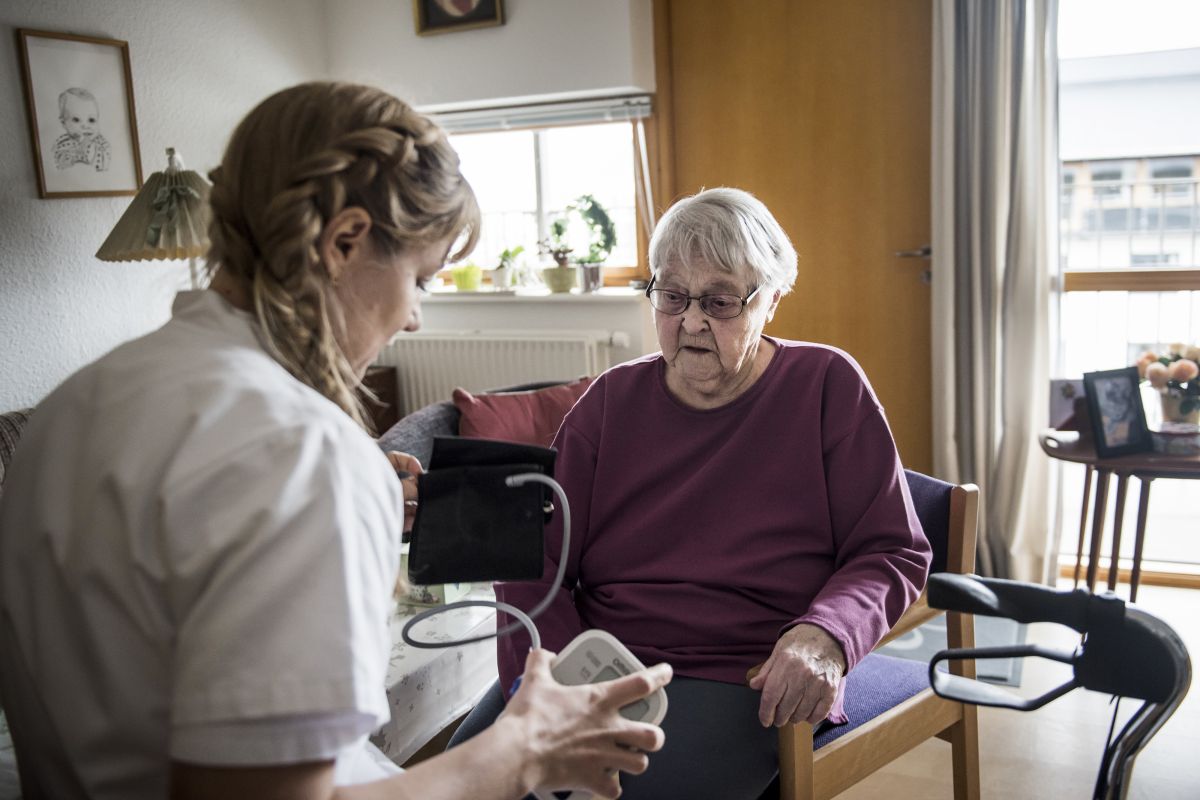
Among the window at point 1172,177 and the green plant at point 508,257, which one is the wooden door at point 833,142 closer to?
the green plant at point 508,257

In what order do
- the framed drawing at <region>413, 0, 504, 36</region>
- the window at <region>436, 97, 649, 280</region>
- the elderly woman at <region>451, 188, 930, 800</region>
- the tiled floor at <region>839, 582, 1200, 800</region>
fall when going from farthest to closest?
the window at <region>436, 97, 649, 280</region> → the framed drawing at <region>413, 0, 504, 36</region> → the tiled floor at <region>839, 582, 1200, 800</region> → the elderly woman at <region>451, 188, 930, 800</region>

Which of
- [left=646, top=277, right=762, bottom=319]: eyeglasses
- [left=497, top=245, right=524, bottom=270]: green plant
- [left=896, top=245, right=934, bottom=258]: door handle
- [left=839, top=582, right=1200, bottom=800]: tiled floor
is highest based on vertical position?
[left=497, top=245, right=524, bottom=270]: green plant

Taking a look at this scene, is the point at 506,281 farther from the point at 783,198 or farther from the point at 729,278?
the point at 729,278

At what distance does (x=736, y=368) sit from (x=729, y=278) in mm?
143

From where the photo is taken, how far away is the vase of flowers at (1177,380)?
96.3 inches

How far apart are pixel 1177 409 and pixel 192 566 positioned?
258 cm

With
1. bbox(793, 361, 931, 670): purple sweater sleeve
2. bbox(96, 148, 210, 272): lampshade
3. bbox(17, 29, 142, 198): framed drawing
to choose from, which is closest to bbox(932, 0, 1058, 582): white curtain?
bbox(793, 361, 931, 670): purple sweater sleeve

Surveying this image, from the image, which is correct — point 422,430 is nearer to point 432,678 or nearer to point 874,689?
point 432,678

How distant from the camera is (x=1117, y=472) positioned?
2512 millimetres

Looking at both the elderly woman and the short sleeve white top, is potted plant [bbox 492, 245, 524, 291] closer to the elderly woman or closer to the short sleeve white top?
the elderly woman

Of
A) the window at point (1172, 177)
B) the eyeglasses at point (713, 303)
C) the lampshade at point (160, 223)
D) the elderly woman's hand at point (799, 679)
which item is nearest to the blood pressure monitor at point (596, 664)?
the elderly woman's hand at point (799, 679)

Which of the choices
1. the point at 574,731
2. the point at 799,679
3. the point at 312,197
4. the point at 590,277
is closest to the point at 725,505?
the point at 799,679

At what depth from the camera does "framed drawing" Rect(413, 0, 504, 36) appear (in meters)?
3.51

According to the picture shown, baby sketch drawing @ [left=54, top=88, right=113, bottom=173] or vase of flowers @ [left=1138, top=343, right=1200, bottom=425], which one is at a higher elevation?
baby sketch drawing @ [left=54, top=88, right=113, bottom=173]
